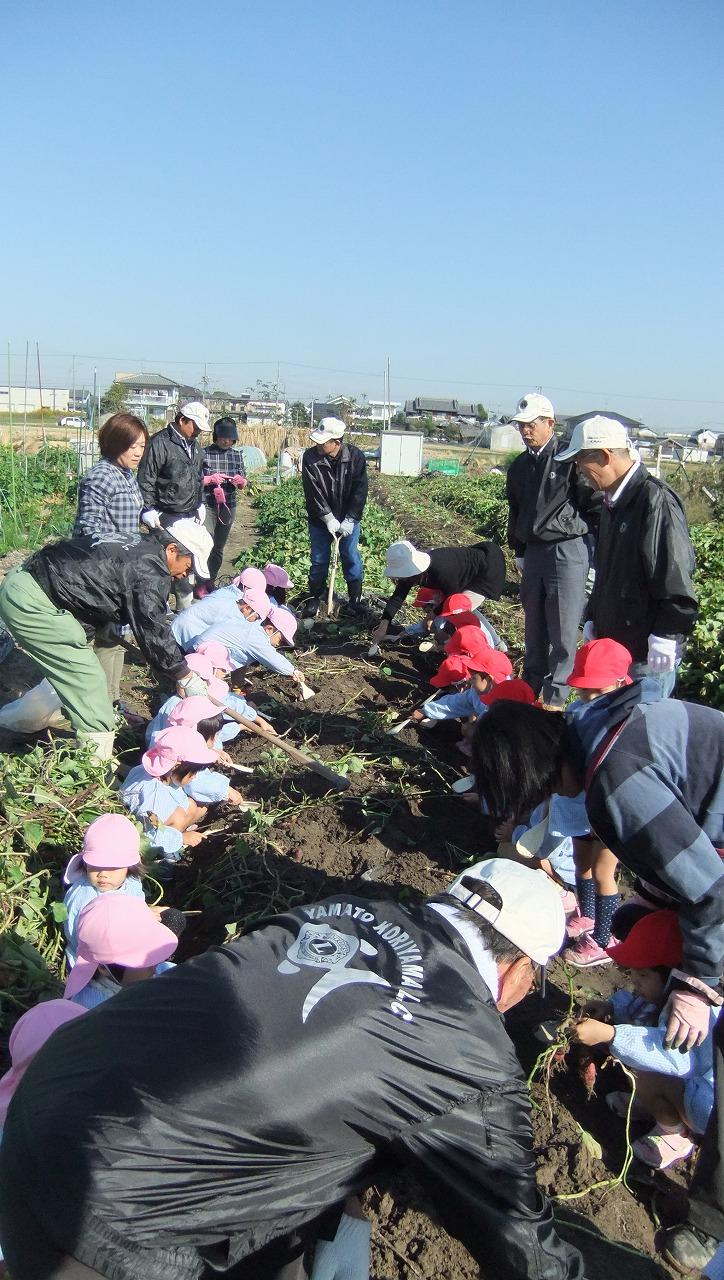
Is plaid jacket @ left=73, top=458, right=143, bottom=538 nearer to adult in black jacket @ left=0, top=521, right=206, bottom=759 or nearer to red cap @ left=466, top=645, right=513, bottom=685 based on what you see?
adult in black jacket @ left=0, top=521, right=206, bottom=759

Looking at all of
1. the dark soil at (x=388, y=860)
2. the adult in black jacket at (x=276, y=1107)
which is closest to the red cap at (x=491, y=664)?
Answer: the dark soil at (x=388, y=860)

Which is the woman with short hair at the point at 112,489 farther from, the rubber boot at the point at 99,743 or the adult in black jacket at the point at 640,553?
the adult in black jacket at the point at 640,553

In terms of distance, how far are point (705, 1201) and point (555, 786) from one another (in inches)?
43.4

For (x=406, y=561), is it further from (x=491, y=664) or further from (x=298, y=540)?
(x=298, y=540)

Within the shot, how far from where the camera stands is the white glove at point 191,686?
4551 mm

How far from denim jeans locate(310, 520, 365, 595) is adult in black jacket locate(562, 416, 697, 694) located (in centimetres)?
390

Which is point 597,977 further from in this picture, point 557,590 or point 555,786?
point 557,590

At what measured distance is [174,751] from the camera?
12.2 feet

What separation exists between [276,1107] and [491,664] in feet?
10.0

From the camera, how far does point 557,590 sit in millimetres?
4914

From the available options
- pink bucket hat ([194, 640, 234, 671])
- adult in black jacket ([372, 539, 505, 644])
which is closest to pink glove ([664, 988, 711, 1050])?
pink bucket hat ([194, 640, 234, 671])

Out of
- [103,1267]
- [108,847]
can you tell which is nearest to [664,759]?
[103,1267]

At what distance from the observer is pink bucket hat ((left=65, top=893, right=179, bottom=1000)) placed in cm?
251

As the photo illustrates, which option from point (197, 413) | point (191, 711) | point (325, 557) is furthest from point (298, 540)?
point (191, 711)
